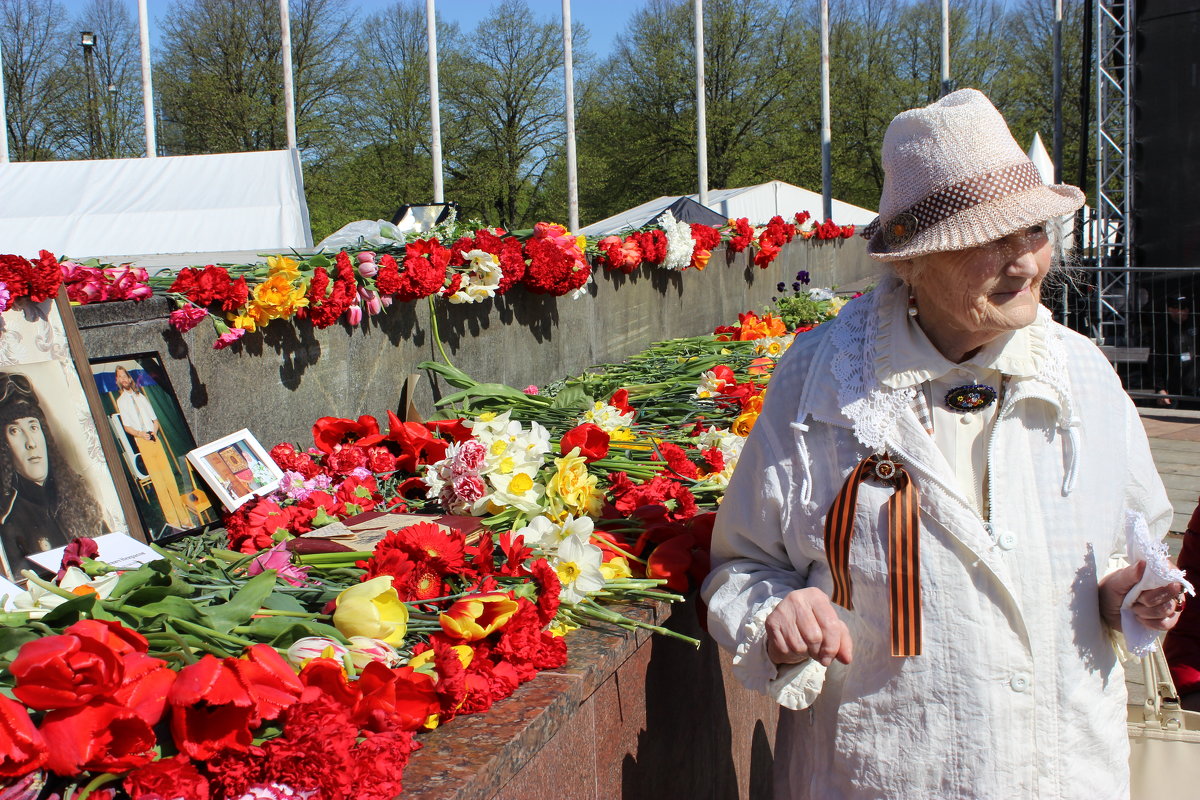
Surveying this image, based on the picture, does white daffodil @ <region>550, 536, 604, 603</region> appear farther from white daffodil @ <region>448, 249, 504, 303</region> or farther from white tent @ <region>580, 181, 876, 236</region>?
white tent @ <region>580, 181, 876, 236</region>

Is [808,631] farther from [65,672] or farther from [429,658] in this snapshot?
[65,672]

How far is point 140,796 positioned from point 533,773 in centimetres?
71

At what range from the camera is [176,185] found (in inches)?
578

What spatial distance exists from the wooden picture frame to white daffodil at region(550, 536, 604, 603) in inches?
45.3

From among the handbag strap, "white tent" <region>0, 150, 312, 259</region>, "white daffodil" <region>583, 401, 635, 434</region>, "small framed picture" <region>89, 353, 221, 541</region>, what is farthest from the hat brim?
"white tent" <region>0, 150, 312, 259</region>

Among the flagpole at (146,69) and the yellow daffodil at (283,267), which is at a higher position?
the flagpole at (146,69)

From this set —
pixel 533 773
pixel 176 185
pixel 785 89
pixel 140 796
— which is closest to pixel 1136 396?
pixel 533 773

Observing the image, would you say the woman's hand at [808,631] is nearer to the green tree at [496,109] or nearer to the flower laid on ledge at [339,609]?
the flower laid on ledge at [339,609]

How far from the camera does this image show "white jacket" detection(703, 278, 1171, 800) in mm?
1813

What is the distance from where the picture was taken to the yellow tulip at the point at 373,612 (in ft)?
5.96

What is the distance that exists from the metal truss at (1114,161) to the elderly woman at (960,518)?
37.0 ft

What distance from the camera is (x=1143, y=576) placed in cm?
174

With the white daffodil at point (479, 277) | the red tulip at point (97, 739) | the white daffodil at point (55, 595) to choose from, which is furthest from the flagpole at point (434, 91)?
the red tulip at point (97, 739)

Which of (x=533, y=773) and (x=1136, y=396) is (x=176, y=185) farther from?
(x=533, y=773)
